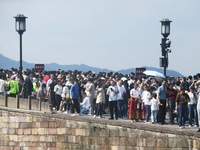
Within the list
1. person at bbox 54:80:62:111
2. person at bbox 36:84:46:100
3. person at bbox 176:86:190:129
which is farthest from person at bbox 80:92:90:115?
person at bbox 176:86:190:129

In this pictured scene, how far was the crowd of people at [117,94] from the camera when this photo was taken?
141 feet

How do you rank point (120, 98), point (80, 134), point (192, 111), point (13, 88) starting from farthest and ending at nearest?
1. point (13, 88)
2. point (120, 98)
3. point (80, 134)
4. point (192, 111)

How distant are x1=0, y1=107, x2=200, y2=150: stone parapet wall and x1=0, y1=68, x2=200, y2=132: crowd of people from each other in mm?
1575

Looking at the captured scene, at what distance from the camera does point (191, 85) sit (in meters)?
44.3

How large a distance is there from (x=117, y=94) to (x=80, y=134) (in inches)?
100

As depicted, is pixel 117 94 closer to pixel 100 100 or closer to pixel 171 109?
pixel 100 100

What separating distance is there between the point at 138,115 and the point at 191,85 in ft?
8.85

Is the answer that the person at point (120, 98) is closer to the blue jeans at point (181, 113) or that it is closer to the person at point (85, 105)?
the person at point (85, 105)

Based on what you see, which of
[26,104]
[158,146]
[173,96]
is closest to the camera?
[158,146]

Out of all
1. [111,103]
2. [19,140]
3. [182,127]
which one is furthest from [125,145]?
[19,140]

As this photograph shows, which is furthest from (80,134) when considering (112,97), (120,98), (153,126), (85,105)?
(153,126)

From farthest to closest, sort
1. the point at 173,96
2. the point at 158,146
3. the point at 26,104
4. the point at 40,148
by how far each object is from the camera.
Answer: the point at 26,104
the point at 40,148
the point at 173,96
the point at 158,146

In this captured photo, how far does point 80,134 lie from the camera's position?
4550 centimetres

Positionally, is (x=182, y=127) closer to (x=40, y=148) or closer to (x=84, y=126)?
(x=84, y=126)
